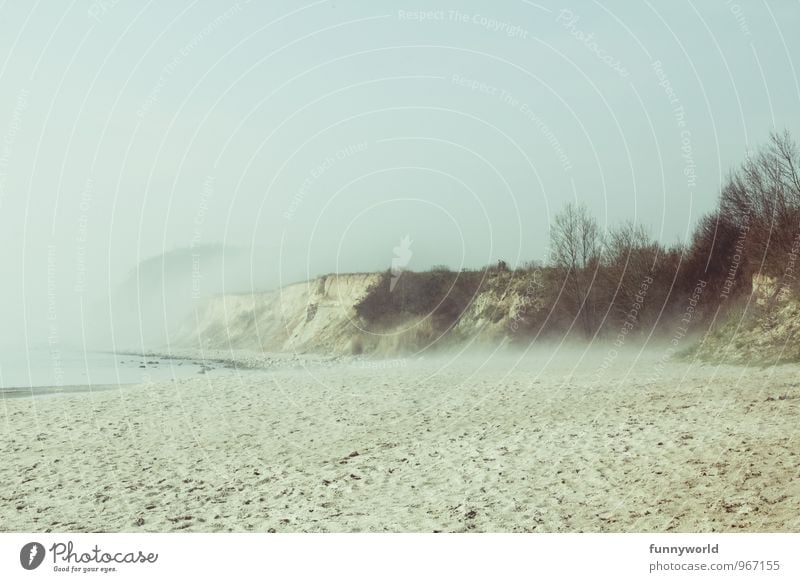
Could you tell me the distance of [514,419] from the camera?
14.8 meters

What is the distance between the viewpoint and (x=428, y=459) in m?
12.4

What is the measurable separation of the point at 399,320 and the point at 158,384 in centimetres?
1881

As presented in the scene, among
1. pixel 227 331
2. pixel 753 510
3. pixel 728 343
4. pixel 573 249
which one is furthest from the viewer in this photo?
pixel 227 331

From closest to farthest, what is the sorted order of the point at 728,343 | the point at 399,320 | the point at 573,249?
1. the point at 728,343
2. the point at 573,249
3. the point at 399,320

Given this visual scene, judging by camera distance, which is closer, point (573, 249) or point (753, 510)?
point (753, 510)
